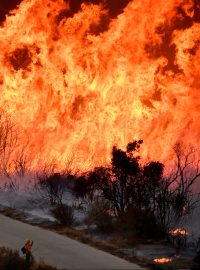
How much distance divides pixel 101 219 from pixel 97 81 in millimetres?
10054

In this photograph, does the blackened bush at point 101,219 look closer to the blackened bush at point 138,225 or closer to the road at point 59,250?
the blackened bush at point 138,225

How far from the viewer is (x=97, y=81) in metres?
25.5

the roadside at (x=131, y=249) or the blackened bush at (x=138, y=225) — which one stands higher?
the blackened bush at (x=138, y=225)

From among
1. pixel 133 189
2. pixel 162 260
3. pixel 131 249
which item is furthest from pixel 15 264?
pixel 133 189

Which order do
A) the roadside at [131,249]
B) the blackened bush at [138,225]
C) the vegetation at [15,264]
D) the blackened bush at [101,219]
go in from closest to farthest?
the vegetation at [15,264], the roadside at [131,249], the blackened bush at [138,225], the blackened bush at [101,219]

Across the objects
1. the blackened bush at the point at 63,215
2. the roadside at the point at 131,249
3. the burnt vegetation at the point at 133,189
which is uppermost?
the burnt vegetation at the point at 133,189

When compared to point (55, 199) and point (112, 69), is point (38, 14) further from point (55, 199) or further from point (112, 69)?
point (55, 199)

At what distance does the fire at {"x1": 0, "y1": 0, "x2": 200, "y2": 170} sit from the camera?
2422 cm

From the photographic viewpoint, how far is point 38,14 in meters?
27.2

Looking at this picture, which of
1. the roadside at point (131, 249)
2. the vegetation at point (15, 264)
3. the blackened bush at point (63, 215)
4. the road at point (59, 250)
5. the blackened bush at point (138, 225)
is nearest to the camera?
the vegetation at point (15, 264)

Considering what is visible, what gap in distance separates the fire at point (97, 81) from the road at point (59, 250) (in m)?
9.48

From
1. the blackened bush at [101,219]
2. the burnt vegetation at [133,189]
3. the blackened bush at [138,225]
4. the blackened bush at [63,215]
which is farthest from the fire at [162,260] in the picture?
the burnt vegetation at [133,189]

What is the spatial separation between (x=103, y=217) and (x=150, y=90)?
8.95 m

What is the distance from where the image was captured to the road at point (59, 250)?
456 inches
